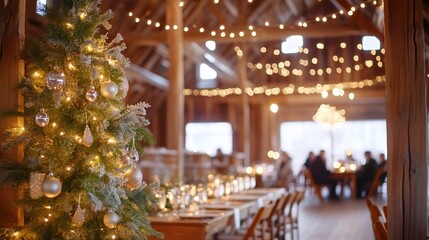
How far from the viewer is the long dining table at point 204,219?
247 inches

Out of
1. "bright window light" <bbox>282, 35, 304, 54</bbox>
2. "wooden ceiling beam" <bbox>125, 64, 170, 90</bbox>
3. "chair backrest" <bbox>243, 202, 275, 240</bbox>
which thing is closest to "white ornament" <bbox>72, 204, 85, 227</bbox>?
"chair backrest" <bbox>243, 202, 275, 240</bbox>

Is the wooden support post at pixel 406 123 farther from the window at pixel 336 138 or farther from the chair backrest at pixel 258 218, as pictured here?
the window at pixel 336 138

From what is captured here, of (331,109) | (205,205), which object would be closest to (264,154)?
(331,109)

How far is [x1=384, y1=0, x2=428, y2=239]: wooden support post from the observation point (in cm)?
463

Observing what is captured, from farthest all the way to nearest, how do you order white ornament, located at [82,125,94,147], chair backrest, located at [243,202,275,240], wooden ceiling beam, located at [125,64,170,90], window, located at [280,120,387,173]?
window, located at [280,120,387,173], wooden ceiling beam, located at [125,64,170,90], chair backrest, located at [243,202,275,240], white ornament, located at [82,125,94,147]

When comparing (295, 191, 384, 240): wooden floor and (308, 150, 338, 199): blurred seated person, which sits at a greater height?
Answer: (308, 150, 338, 199): blurred seated person

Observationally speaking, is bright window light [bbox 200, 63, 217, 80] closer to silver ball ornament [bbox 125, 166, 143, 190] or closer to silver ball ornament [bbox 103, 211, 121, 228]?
silver ball ornament [bbox 125, 166, 143, 190]

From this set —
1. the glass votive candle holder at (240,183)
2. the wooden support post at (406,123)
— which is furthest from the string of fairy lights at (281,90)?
the wooden support post at (406,123)

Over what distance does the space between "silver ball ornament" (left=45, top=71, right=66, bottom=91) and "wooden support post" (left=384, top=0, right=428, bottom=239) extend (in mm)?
2279

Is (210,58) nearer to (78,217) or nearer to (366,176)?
(366,176)

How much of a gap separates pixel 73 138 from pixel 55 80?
411 millimetres

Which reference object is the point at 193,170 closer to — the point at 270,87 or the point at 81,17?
the point at 270,87

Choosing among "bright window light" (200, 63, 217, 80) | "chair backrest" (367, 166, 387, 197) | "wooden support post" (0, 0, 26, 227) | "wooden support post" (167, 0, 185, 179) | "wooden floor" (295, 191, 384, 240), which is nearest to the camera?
"wooden support post" (0, 0, 26, 227)

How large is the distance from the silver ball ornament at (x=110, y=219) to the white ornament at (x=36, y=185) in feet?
1.50
